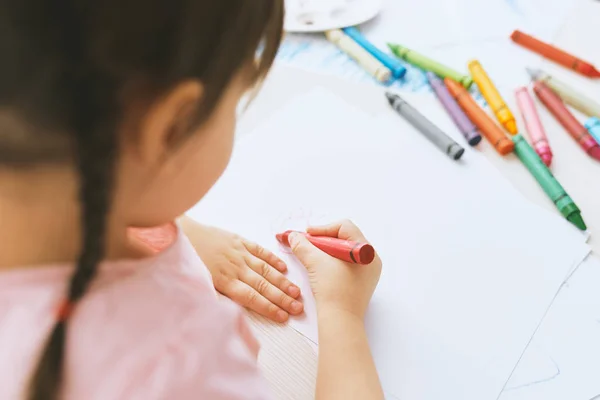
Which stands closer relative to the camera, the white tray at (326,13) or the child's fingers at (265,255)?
the child's fingers at (265,255)

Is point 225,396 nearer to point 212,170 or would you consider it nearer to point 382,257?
point 212,170

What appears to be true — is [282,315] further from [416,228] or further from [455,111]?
[455,111]

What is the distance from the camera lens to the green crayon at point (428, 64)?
69 centimetres

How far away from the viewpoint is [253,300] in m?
0.51

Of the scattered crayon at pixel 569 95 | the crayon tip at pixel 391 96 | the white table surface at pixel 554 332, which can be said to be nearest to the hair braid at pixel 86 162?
the white table surface at pixel 554 332

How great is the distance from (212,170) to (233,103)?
0.05 meters

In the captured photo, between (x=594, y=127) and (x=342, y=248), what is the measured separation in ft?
1.05

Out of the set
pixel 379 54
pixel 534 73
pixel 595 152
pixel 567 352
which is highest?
pixel 379 54

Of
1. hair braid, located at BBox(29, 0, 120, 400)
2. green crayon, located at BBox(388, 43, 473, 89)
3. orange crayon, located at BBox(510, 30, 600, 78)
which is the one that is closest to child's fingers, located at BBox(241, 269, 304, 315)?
hair braid, located at BBox(29, 0, 120, 400)

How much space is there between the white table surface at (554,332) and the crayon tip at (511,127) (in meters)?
0.03

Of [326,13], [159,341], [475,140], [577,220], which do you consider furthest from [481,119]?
[159,341]

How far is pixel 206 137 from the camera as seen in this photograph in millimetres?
307

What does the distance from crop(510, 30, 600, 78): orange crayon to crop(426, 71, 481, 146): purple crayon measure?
126 millimetres

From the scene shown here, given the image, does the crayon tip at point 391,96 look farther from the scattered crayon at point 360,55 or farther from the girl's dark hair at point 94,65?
the girl's dark hair at point 94,65
